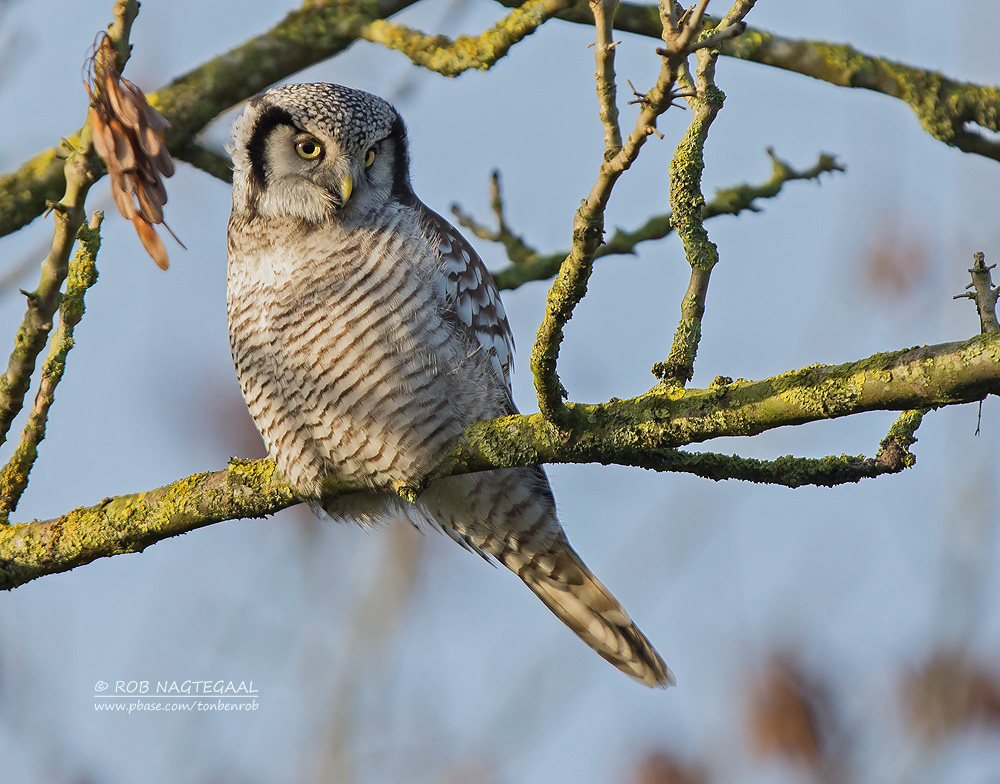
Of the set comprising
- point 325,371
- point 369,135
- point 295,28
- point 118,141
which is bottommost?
point 118,141

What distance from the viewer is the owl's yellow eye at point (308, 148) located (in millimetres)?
4566

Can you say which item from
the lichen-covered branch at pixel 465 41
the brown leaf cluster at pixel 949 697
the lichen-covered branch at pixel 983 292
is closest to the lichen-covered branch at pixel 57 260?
the lichen-covered branch at pixel 465 41

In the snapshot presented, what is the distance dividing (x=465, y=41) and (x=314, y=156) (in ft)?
2.79

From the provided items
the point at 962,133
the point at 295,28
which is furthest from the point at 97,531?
the point at 962,133

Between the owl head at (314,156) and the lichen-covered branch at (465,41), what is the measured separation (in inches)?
12.5

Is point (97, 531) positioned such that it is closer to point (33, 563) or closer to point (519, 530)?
point (33, 563)

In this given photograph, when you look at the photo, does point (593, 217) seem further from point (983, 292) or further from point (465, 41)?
point (465, 41)

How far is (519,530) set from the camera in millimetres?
4840

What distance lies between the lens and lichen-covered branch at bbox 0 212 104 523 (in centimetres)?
329

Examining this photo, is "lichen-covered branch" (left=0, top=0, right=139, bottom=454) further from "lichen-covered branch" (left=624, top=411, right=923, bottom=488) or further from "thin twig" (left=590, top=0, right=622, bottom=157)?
"lichen-covered branch" (left=624, top=411, right=923, bottom=488)

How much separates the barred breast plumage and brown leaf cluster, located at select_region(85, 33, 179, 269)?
1465 mm

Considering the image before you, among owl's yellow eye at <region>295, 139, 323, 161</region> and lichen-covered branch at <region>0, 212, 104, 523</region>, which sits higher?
owl's yellow eye at <region>295, 139, 323, 161</region>

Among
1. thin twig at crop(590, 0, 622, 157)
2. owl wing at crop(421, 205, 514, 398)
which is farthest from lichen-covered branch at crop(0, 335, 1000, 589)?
owl wing at crop(421, 205, 514, 398)

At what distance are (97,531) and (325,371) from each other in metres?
1.07
